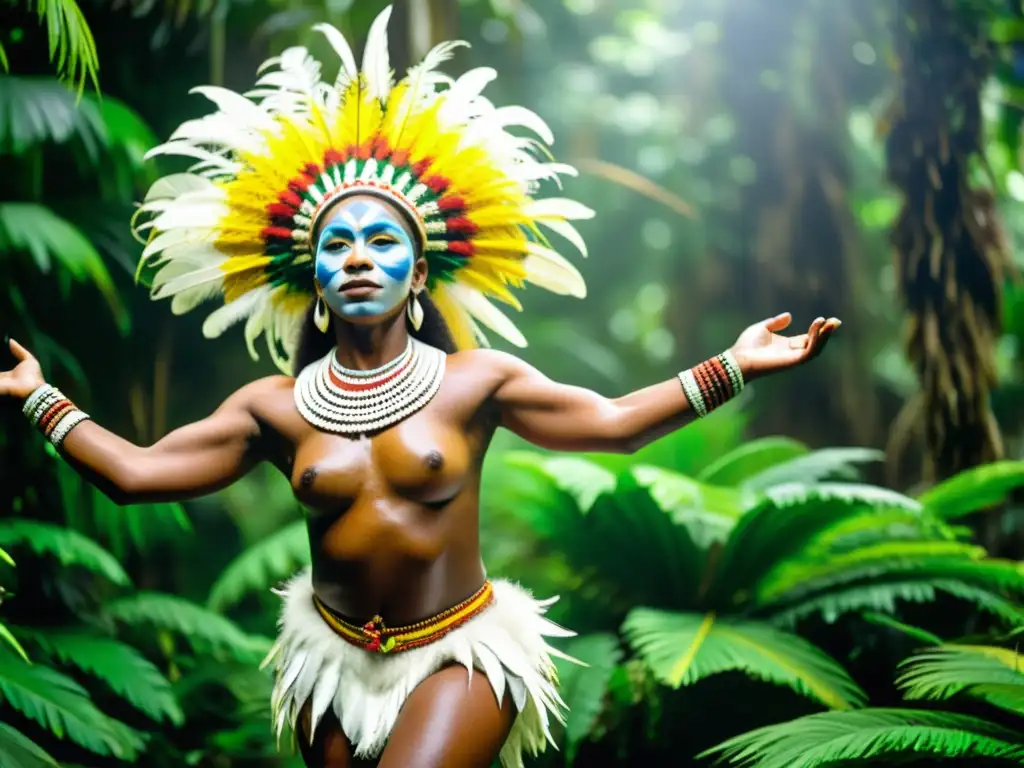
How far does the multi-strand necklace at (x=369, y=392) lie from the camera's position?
73.7 inches

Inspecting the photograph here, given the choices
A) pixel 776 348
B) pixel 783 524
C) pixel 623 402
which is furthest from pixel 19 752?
pixel 783 524

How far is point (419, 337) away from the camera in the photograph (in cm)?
213

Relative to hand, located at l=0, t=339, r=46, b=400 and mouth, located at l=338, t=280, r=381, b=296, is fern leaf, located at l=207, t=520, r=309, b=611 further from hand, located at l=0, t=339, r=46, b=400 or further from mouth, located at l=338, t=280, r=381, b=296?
mouth, located at l=338, t=280, r=381, b=296

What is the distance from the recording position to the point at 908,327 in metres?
3.37

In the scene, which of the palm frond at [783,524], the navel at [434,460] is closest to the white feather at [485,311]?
the navel at [434,460]

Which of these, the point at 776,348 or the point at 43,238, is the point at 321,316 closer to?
the point at 776,348

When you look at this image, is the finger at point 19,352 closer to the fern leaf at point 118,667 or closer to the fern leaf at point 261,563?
the fern leaf at point 118,667

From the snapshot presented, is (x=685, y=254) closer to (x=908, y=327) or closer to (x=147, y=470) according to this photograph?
(x=908, y=327)

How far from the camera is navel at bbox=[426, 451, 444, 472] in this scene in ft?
5.98

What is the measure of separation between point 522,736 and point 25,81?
7.22 ft

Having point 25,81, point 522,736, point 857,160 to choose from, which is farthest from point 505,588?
point 857,160

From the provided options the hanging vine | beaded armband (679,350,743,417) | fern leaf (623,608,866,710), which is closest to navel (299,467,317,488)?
beaded armband (679,350,743,417)

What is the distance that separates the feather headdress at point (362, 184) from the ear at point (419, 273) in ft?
0.11

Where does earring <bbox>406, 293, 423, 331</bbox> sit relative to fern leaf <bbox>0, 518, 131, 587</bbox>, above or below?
above
